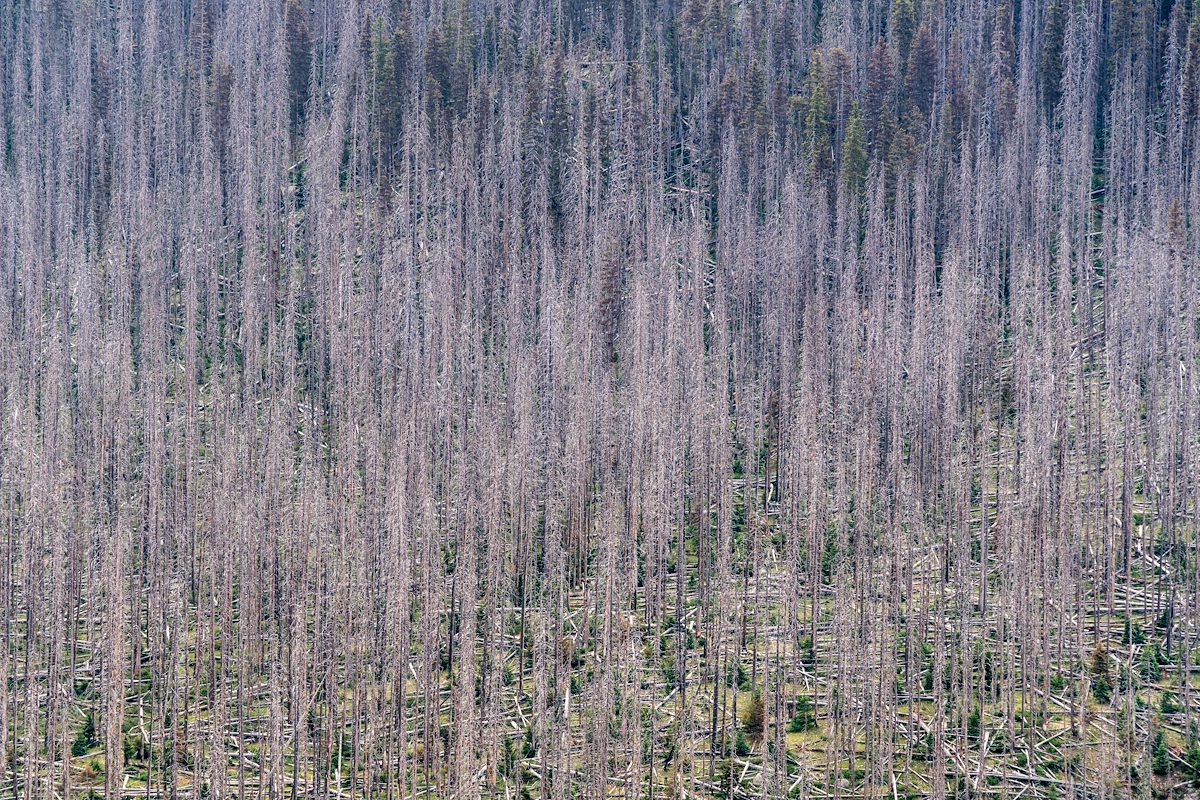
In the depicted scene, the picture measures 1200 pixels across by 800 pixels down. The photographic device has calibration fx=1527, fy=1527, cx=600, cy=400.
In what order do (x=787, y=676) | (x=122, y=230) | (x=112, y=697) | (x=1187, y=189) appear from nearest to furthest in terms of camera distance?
(x=112, y=697) < (x=787, y=676) < (x=1187, y=189) < (x=122, y=230)

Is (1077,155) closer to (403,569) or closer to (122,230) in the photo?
(403,569)

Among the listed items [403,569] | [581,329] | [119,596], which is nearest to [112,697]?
[119,596]

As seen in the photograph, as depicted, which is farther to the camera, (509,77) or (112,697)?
(509,77)

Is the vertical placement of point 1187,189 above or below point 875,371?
above

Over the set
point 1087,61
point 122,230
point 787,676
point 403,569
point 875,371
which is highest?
point 1087,61

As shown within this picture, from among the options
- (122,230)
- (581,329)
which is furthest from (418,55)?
(581,329)

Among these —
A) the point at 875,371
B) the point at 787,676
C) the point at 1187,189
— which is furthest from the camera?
the point at 1187,189
